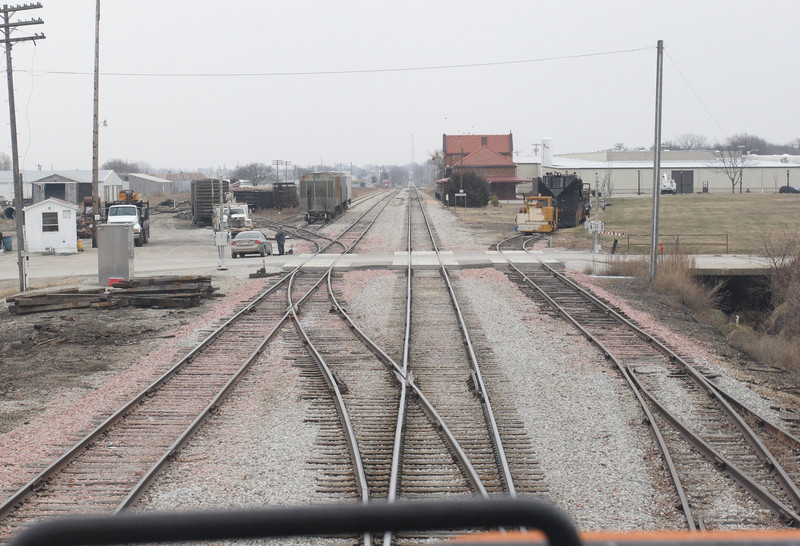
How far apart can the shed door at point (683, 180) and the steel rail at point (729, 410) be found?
281ft

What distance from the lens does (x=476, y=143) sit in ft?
410

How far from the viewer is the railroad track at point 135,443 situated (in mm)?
8734

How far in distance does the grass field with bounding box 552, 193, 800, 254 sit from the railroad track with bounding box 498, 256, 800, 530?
18226 mm

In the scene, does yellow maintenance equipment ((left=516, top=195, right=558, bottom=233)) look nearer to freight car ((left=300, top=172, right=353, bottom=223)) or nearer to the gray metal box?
freight car ((left=300, top=172, right=353, bottom=223))

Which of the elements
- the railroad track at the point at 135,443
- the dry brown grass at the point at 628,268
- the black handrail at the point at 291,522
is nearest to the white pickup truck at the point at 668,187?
the dry brown grass at the point at 628,268

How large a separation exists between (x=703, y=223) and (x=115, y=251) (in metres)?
38.3

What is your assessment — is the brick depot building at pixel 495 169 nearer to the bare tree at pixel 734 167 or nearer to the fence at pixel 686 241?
the bare tree at pixel 734 167

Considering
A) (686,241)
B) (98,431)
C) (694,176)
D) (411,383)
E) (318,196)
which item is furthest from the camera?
(694,176)

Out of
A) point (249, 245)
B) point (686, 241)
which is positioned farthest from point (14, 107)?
point (686, 241)

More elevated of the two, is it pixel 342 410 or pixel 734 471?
pixel 342 410

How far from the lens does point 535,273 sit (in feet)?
102

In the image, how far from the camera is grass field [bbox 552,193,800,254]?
41844mm

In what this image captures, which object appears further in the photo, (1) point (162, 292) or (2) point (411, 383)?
(1) point (162, 292)

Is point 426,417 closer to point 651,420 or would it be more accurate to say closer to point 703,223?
point 651,420
